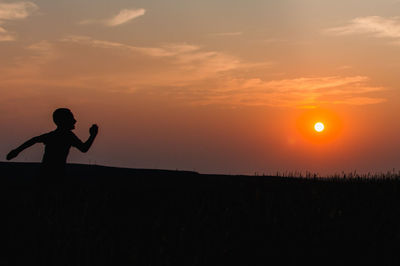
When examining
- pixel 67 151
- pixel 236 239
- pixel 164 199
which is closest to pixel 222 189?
pixel 164 199

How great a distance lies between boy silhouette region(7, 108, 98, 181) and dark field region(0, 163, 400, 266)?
0.34 metres

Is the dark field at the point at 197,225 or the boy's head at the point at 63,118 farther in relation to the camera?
the boy's head at the point at 63,118

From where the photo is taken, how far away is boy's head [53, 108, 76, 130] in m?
10.2

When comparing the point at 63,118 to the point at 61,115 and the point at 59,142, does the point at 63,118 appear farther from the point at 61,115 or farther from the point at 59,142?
the point at 59,142

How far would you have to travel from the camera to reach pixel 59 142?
10297 mm

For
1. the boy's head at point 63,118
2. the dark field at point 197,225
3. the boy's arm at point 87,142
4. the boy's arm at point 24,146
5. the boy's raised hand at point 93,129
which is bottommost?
the dark field at point 197,225

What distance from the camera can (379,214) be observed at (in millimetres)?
9195

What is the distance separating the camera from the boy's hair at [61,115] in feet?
33.6

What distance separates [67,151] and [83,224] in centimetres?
252

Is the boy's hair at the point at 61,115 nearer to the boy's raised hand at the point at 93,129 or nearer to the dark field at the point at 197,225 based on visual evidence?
the boy's raised hand at the point at 93,129

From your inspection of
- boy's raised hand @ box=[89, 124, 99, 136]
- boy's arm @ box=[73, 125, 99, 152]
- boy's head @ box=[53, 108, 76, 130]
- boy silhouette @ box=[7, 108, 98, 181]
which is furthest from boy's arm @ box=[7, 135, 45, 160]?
boy's raised hand @ box=[89, 124, 99, 136]

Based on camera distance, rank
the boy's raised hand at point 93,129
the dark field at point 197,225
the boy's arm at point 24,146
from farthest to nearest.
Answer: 1. the boy's raised hand at point 93,129
2. the boy's arm at point 24,146
3. the dark field at point 197,225

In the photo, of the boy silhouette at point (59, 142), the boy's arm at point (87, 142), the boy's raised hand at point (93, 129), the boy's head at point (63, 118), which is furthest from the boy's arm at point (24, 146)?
the boy's raised hand at point (93, 129)

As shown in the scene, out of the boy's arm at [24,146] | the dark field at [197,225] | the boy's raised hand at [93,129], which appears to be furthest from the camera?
the boy's raised hand at [93,129]
